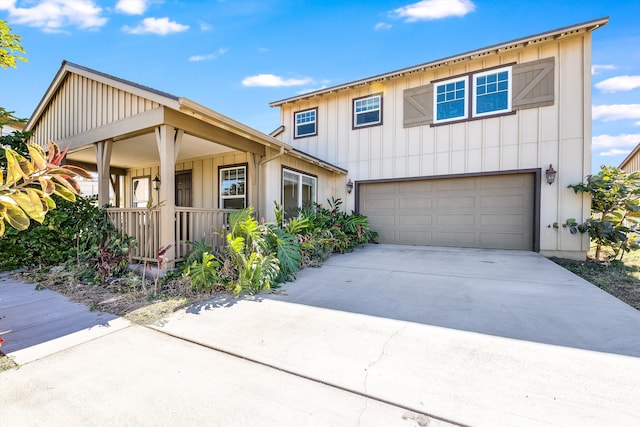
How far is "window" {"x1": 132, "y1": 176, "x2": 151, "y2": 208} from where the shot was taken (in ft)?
29.4

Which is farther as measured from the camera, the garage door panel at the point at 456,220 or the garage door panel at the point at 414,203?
the garage door panel at the point at 414,203

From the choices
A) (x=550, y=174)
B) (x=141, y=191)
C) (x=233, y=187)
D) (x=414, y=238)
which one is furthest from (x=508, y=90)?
(x=141, y=191)

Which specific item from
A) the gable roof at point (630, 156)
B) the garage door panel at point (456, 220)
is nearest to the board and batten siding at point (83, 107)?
the garage door panel at point (456, 220)

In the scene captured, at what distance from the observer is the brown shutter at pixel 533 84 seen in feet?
22.7

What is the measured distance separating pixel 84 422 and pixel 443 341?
8.56 feet

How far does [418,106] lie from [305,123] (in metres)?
3.97

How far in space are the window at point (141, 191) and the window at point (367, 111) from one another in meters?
6.97

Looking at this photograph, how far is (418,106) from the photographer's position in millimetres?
8320

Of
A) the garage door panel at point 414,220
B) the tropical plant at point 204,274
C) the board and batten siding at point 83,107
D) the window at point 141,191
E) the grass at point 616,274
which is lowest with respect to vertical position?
the grass at point 616,274

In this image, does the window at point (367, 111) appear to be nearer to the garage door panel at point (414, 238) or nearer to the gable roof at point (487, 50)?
the gable roof at point (487, 50)

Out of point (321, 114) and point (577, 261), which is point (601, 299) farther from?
point (321, 114)

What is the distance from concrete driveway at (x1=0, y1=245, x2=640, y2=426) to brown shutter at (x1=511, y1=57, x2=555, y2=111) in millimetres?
5357

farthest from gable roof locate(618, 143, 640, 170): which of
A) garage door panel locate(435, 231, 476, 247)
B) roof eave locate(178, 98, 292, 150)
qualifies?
roof eave locate(178, 98, 292, 150)

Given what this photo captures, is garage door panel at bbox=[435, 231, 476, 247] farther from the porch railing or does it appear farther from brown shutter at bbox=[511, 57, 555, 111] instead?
the porch railing
